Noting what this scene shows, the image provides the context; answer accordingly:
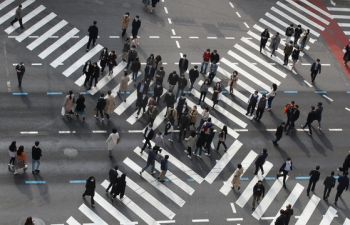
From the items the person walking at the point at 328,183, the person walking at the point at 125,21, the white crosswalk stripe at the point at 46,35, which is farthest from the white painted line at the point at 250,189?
the white crosswalk stripe at the point at 46,35

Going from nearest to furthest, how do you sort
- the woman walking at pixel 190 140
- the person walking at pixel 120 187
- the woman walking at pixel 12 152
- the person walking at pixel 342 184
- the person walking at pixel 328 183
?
the person walking at pixel 120 187
the woman walking at pixel 12 152
the person walking at pixel 328 183
the person walking at pixel 342 184
the woman walking at pixel 190 140

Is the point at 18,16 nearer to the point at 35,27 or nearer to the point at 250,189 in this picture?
the point at 35,27

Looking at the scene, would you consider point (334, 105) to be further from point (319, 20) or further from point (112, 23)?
point (112, 23)

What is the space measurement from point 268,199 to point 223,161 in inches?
128

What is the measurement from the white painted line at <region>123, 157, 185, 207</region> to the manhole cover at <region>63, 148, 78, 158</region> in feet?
8.49

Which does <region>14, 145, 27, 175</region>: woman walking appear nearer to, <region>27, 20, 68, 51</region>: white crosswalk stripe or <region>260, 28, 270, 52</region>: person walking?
<region>27, 20, 68, 51</region>: white crosswalk stripe

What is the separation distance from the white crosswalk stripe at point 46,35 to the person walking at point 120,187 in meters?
13.6

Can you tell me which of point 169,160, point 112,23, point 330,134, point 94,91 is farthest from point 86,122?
point 330,134

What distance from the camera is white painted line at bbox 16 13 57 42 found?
1410 inches

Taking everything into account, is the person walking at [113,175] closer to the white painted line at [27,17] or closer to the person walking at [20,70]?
the person walking at [20,70]

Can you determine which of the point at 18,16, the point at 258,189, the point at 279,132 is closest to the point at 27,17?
the point at 18,16

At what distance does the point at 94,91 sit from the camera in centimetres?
3247

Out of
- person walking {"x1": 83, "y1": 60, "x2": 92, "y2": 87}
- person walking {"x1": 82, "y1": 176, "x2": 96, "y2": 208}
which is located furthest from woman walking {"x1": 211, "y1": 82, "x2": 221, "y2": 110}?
person walking {"x1": 82, "y1": 176, "x2": 96, "y2": 208}

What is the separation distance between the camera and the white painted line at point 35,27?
35.8 metres
